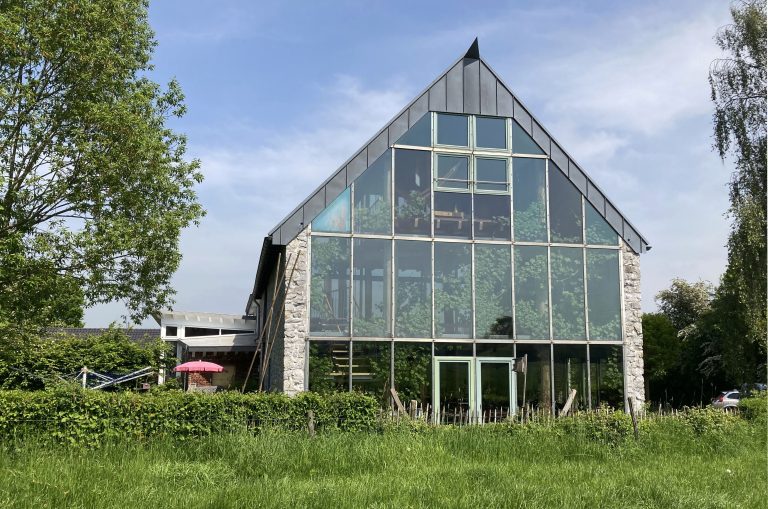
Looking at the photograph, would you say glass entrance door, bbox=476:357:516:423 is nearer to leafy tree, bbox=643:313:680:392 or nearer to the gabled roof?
the gabled roof

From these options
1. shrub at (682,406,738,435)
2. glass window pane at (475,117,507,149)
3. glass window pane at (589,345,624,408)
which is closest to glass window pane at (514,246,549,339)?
glass window pane at (589,345,624,408)

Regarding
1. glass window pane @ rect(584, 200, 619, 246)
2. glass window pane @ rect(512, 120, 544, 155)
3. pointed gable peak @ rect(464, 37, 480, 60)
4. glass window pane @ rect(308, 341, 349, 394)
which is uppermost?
pointed gable peak @ rect(464, 37, 480, 60)

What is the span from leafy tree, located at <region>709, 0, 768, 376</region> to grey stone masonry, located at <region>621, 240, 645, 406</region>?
6.23 metres

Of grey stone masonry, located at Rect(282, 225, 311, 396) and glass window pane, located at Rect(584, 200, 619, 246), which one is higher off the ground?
glass window pane, located at Rect(584, 200, 619, 246)

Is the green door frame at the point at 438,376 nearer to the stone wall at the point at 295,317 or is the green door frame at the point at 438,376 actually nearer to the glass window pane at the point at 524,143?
the stone wall at the point at 295,317

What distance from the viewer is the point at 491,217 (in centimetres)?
1559

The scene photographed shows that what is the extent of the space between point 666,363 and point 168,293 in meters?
22.5

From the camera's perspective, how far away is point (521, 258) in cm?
1553

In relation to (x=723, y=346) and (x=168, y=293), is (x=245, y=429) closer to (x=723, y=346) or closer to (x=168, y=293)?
(x=168, y=293)

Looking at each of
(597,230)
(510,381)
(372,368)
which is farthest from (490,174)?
(372,368)

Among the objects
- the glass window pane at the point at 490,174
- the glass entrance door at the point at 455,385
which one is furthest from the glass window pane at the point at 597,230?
the glass entrance door at the point at 455,385

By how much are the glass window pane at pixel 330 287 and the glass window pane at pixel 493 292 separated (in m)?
3.16

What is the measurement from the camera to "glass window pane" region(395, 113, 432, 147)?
50.7 ft

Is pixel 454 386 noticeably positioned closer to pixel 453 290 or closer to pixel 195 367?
pixel 453 290
